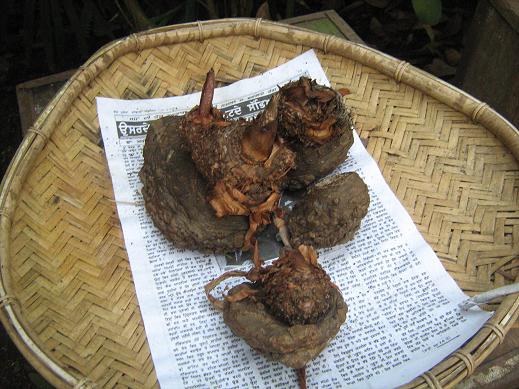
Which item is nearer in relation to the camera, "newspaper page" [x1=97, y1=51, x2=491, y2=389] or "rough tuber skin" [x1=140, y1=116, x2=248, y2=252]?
"newspaper page" [x1=97, y1=51, x2=491, y2=389]

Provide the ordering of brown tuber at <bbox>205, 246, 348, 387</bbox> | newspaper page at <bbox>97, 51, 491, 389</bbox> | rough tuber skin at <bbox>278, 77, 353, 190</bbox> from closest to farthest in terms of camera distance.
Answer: brown tuber at <bbox>205, 246, 348, 387</bbox>, newspaper page at <bbox>97, 51, 491, 389</bbox>, rough tuber skin at <bbox>278, 77, 353, 190</bbox>

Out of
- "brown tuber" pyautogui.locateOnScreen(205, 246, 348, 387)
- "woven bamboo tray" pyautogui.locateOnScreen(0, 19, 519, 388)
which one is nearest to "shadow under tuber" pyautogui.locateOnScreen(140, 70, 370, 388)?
"brown tuber" pyautogui.locateOnScreen(205, 246, 348, 387)

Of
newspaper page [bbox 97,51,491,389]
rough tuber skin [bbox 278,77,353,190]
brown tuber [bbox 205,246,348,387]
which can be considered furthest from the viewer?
rough tuber skin [bbox 278,77,353,190]

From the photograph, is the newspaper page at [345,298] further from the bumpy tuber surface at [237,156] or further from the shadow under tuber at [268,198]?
the bumpy tuber surface at [237,156]

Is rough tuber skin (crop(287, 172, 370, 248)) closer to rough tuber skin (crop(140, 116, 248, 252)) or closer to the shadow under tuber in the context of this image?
the shadow under tuber

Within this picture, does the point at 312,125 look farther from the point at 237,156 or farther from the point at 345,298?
the point at 345,298

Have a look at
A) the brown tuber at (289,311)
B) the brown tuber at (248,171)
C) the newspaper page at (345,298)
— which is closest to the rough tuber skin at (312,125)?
the brown tuber at (248,171)

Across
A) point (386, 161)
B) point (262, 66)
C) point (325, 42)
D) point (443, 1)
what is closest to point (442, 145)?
point (386, 161)
